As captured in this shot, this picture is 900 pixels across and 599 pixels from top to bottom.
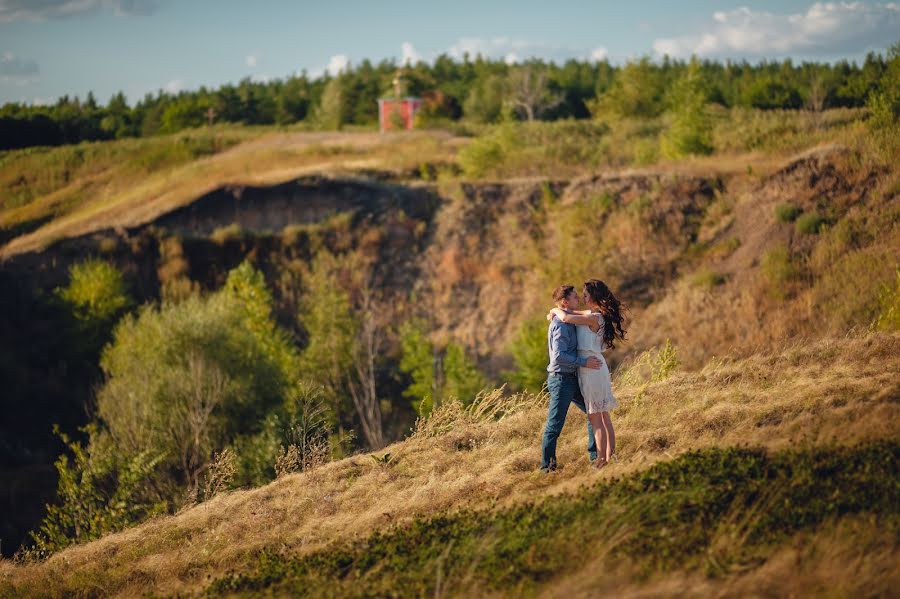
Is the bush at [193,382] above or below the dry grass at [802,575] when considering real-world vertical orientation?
below

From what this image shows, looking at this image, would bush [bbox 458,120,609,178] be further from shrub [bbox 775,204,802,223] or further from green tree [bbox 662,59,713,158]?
shrub [bbox 775,204,802,223]

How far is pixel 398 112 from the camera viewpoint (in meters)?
57.1

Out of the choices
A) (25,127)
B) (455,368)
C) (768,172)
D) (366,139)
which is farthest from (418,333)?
(25,127)

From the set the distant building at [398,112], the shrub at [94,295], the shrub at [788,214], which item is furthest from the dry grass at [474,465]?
the distant building at [398,112]

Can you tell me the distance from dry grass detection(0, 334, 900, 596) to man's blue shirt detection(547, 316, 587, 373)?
1.14 meters

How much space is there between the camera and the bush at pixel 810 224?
25.2 m

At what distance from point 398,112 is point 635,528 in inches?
2075

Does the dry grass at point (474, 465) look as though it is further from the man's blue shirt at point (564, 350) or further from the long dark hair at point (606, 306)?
the long dark hair at point (606, 306)

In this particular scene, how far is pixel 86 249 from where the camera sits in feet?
103

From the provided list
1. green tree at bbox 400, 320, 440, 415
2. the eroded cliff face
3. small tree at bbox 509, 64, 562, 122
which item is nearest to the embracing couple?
the eroded cliff face

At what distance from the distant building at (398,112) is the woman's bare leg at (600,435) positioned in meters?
49.6

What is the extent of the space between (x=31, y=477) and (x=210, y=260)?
38.6 ft

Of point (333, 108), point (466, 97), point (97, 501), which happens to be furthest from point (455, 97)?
point (97, 501)

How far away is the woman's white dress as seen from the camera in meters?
8.16
